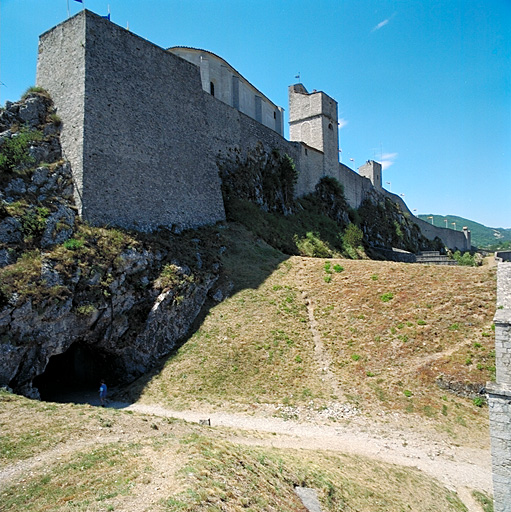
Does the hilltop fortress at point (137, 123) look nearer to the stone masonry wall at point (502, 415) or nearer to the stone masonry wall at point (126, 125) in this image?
the stone masonry wall at point (126, 125)

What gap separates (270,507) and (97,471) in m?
3.51

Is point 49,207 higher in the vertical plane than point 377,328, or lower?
higher

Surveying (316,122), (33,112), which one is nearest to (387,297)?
(33,112)

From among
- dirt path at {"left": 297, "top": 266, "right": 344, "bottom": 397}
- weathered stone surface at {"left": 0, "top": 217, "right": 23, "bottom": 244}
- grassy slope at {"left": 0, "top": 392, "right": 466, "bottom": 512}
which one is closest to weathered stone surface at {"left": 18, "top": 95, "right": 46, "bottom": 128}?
weathered stone surface at {"left": 0, "top": 217, "right": 23, "bottom": 244}

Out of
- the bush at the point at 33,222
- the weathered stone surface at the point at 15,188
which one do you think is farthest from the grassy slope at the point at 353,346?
the weathered stone surface at the point at 15,188

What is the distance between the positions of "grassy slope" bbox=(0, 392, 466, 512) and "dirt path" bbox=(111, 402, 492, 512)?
0.67 meters

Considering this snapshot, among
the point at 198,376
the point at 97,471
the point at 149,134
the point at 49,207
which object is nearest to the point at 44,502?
the point at 97,471

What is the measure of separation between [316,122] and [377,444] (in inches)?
1446

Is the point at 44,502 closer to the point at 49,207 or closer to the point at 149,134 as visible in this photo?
the point at 49,207

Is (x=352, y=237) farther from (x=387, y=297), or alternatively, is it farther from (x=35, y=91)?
(x=35, y=91)

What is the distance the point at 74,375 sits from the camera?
66.6ft

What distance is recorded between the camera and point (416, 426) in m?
14.2

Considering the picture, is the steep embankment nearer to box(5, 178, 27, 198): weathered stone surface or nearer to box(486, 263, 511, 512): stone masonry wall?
box(5, 178, 27, 198): weathered stone surface

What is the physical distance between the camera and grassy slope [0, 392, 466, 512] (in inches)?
295
